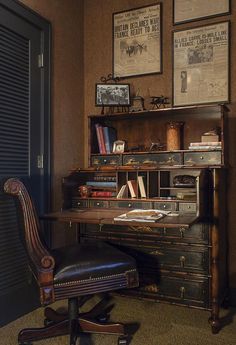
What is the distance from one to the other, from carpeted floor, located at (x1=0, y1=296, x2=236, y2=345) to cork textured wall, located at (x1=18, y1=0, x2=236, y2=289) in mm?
496

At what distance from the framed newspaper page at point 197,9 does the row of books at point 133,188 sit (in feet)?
4.63

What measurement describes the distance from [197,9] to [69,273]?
2313 millimetres

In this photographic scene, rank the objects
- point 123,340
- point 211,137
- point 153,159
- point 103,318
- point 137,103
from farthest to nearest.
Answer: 1. point 137,103
2. point 153,159
3. point 211,137
4. point 103,318
5. point 123,340

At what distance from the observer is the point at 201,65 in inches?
108

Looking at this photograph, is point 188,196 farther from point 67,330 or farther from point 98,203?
point 67,330

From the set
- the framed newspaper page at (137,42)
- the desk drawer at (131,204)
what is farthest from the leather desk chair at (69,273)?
the framed newspaper page at (137,42)

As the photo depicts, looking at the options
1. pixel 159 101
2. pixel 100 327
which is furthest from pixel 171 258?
pixel 159 101

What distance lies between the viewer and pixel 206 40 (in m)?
2.73

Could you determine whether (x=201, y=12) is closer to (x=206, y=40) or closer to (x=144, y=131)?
(x=206, y=40)

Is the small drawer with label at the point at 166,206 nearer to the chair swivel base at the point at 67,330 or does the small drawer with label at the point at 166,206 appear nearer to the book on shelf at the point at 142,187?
the book on shelf at the point at 142,187

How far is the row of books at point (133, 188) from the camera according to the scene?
2590 mm

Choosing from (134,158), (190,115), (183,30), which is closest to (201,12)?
(183,30)

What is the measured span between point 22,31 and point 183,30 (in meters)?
1.32

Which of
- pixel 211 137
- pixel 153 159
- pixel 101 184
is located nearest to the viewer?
pixel 211 137
